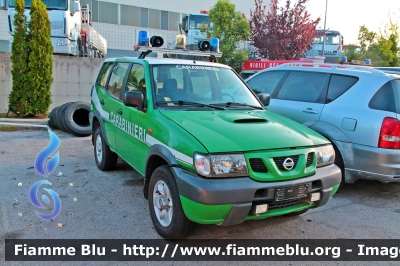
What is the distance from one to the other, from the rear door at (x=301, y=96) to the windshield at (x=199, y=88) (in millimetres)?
1100

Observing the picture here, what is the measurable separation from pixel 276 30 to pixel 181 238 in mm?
15058

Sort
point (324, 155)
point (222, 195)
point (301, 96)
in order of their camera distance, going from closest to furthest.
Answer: point (222, 195)
point (324, 155)
point (301, 96)

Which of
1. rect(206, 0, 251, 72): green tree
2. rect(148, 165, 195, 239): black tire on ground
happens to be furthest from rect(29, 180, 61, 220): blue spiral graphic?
rect(206, 0, 251, 72): green tree

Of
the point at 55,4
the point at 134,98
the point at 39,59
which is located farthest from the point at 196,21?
the point at 134,98

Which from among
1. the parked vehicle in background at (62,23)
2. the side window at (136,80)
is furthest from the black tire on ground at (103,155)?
the parked vehicle in background at (62,23)

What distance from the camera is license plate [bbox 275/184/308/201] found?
3.23m

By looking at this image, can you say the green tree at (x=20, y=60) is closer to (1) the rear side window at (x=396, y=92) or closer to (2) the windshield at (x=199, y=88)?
(2) the windshield at (x=199, y=88)

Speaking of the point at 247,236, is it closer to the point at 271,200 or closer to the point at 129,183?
the point at 271,200

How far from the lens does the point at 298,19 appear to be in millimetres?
16656

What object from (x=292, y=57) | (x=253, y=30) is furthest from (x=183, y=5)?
(x=292, y=57)

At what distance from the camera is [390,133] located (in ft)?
14.6

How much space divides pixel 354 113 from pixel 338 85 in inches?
24.0

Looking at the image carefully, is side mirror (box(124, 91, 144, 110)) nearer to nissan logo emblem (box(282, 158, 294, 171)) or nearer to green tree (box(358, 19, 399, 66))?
nissan logo emblem (box(282, 158, 294, 171))

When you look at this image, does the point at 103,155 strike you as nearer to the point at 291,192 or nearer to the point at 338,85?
the point at 291,192
